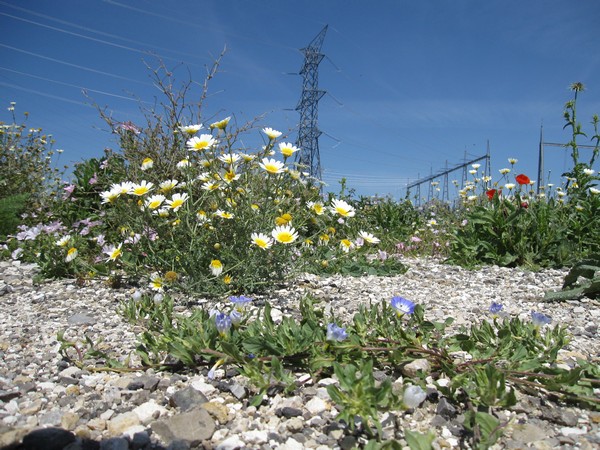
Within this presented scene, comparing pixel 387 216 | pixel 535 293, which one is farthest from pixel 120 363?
pixel 387 216

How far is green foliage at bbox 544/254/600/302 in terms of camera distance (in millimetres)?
2912

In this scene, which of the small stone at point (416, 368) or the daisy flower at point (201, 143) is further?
the daisy flower at point (201, 143)

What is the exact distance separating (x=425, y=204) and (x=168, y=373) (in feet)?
24.6

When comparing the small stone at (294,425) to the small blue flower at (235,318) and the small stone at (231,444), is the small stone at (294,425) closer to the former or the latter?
the small stone at (231,444)

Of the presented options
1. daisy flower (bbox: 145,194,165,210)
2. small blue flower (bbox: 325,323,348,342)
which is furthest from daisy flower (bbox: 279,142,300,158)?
small blue flower (bbox: 325,323,348,342)

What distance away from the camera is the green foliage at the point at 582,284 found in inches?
115

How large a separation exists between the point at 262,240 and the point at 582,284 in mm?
2065

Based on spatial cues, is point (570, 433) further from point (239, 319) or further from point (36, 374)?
point (36, 374)

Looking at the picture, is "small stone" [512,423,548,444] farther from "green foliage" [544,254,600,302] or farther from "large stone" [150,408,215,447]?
"green foliage" [544,254,600,302]

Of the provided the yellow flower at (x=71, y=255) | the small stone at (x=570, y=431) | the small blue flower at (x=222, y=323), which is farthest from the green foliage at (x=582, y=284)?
the yellow flower at (x=71, y=255)

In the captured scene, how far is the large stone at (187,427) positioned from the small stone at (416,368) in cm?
68

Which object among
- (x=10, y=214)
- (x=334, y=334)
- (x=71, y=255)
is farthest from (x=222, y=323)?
(x=10, y=214)

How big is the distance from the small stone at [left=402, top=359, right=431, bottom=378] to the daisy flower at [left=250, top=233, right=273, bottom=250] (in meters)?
1.16

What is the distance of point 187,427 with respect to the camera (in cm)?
132
